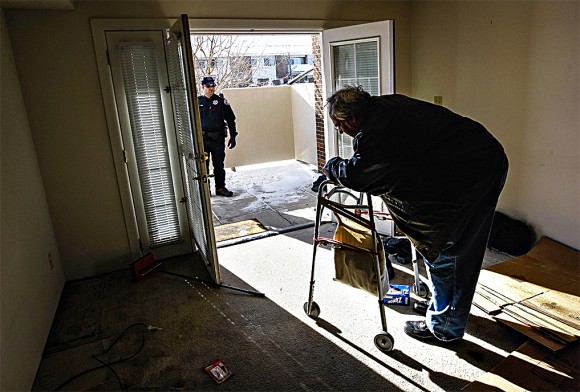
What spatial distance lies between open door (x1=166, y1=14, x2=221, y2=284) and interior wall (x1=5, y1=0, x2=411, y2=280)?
550mm

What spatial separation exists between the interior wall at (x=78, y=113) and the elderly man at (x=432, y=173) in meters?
1.94

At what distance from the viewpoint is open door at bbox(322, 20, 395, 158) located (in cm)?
338

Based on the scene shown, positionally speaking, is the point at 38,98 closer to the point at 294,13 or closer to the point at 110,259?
the point at 110,259

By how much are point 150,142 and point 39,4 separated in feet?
3.88

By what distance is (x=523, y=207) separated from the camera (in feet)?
11.1

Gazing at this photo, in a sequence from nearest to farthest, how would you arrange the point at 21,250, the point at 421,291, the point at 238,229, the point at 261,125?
the point at 21,250
the point at 421,291
the point at 238,229
the point at 261,125

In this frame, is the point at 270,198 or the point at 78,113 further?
the point at 270,198

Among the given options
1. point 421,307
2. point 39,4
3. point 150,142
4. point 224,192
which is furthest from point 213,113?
point 421,307

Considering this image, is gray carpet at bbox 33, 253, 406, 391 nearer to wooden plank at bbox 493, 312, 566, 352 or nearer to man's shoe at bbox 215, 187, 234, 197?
wooden plank at bbox 493, 312, 566, 352

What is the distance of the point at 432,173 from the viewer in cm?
198

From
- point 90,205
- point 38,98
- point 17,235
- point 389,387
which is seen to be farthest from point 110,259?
point 389,387

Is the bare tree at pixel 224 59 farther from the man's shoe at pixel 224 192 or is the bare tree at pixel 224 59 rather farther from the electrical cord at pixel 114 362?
the electrical cord at pixel 114 362

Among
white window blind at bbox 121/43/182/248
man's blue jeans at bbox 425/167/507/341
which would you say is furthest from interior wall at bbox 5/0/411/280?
man's blue jeans at bbox 425/167/507/341

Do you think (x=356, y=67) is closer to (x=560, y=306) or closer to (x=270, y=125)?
(x=560, y=306)
